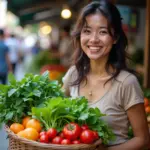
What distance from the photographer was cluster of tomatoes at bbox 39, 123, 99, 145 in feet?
7.49

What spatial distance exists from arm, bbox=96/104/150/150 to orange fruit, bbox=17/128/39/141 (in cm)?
52

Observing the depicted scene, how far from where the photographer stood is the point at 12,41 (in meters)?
13.0

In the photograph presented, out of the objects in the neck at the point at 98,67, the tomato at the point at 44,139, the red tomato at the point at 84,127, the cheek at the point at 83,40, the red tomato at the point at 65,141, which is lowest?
the red tomato at the point at 65,141

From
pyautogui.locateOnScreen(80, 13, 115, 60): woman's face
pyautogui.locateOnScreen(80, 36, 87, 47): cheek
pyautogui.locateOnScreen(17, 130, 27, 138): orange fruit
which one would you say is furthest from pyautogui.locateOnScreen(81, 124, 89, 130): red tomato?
pyautogui.locateOnScreen(80, 36, 87, 47): cheek

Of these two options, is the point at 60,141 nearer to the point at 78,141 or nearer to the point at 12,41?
the point at 78,141

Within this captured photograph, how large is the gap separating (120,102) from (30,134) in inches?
26.3

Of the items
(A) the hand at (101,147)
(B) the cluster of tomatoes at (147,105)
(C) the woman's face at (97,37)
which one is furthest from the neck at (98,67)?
(B) the cluster of tomatoes at (147,105)

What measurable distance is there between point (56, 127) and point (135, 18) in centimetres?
572

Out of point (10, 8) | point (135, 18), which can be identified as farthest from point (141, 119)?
point (10, 8)

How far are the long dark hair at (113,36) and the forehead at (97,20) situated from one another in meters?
0.02

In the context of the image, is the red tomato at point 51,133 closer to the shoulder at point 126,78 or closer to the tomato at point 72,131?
the tomato at point 72,131

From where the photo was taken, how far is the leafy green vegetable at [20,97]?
2688 mm

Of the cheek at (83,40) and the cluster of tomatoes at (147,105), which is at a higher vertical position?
the cheek at (83,40)

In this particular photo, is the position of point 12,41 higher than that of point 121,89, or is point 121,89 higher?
point 12,41
